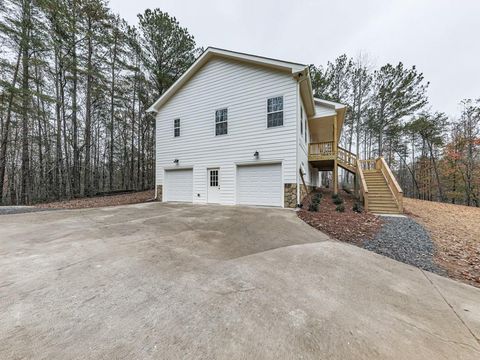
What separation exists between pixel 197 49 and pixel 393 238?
16.7m

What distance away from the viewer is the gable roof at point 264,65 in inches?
296

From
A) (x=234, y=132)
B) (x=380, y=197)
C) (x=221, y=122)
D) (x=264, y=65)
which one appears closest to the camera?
(x=380, y=197)

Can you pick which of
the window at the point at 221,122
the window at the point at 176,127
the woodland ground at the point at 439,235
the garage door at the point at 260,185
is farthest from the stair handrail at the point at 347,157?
the window at the point at 176,127

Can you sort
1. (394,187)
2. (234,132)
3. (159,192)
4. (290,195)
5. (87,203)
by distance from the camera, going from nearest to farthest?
(290,195) < (394,187) < (234,132) < (87,203) < (159,192)

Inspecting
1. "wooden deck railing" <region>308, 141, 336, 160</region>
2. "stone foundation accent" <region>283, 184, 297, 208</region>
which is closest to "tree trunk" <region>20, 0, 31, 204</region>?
"stone foundation accent" <region>283, 184, 297, 208</region>

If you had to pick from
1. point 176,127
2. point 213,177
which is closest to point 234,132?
point 213,177

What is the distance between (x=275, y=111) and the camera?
8.05m

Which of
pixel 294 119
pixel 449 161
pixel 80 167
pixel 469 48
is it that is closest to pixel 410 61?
pixel 469 48

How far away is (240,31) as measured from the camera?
56.1 feet

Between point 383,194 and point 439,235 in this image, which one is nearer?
point 439,235

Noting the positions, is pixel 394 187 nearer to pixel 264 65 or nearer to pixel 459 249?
pixel 459 249

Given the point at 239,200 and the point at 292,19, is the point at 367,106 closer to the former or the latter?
the point at 292,19

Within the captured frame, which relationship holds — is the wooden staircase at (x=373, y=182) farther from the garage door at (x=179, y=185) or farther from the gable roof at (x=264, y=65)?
the garage door at (x=179, y=185)

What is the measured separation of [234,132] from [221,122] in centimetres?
94
